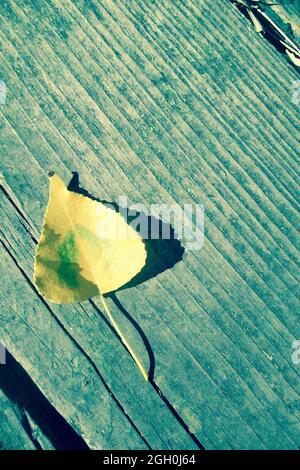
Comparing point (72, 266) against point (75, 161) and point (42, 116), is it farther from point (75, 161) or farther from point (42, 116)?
point (42, 116)

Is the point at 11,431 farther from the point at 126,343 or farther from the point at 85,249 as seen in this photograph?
the point at 85,249

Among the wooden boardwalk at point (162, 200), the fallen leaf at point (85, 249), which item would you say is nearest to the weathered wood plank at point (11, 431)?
the wooden boardwalk at point (162, 200)

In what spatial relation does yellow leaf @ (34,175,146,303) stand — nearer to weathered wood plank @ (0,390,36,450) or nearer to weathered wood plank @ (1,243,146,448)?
weathered wood plank @ (1,243,146,448)

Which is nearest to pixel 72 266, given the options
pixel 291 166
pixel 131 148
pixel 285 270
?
pixel 131 148

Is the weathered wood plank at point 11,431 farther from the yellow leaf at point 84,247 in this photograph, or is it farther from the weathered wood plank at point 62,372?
the yellow leaf at point 84,247
